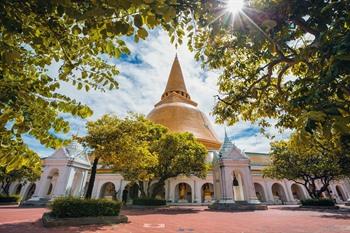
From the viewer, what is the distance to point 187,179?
28.8 meters

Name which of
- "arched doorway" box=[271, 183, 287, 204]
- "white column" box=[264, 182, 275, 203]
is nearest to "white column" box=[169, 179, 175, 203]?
"white column" box=[264, 182, 275, 203]

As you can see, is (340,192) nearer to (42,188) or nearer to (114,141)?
(114,141)

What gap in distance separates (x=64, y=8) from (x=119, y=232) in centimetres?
815

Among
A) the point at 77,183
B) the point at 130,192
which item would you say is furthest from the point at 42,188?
the point at 130,192

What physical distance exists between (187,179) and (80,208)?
799 inches

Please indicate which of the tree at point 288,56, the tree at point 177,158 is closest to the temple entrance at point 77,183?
the tree at point 177,158

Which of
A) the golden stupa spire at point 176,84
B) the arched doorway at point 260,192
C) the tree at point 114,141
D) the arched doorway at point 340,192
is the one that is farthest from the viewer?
the golden stupa spire at point 176,84

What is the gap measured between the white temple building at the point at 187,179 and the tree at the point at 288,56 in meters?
15.2

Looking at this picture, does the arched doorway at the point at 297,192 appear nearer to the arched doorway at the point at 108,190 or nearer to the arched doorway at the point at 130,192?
the arched doorway at the point at 130,192

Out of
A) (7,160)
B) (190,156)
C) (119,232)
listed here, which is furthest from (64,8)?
(190,156)

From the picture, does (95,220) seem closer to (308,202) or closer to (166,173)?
(166,173)

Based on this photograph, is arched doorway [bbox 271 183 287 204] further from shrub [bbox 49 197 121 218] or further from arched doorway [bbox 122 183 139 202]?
shrub [bbox 49 197 121 218]

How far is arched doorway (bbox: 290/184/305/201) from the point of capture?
3353 cm

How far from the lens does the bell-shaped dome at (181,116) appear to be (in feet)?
123
